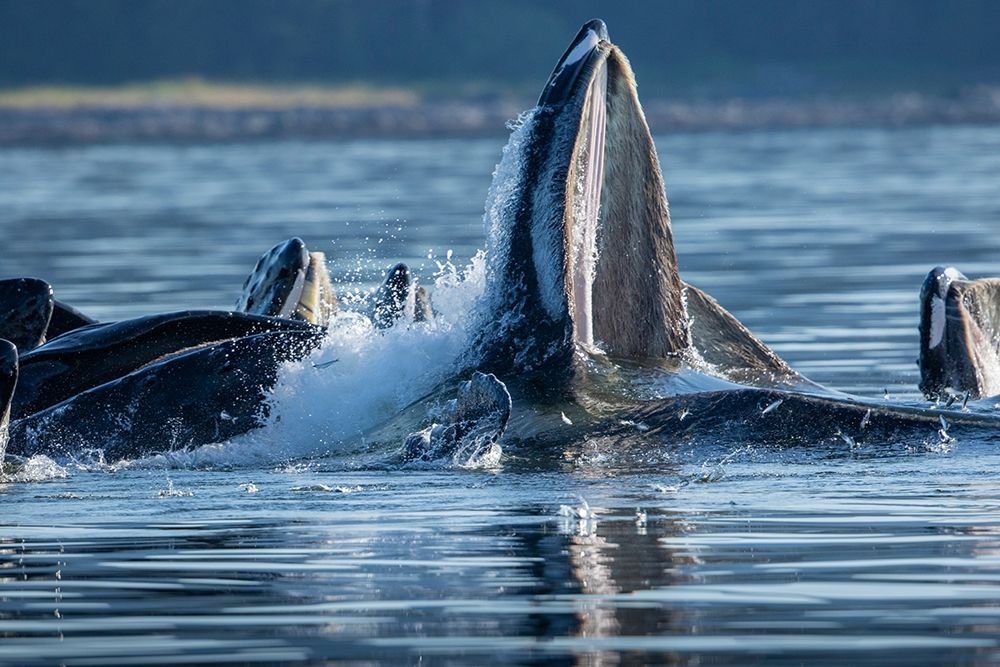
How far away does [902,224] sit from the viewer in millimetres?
29438

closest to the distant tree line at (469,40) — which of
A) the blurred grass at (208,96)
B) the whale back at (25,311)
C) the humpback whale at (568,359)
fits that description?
the blurred grass at (208,96)

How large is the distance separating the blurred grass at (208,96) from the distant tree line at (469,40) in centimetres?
236

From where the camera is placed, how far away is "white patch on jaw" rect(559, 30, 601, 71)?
10031 millimetres

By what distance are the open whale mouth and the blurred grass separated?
8404 cm

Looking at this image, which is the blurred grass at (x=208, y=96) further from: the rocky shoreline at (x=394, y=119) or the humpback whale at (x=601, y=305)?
the humpback whale at (x=601, y=305)

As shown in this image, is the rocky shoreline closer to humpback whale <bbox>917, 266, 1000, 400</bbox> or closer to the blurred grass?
the blurred grass

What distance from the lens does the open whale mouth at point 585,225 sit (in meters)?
10.0

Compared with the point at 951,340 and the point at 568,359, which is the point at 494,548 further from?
the point at 951,340

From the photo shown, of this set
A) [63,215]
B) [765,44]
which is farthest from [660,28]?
[63,215]

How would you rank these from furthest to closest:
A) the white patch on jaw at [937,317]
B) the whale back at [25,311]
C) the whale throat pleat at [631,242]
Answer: the whale back at [25,311] < the white patch on jaw at [937,317] < the whale throat pleat at [631,242]

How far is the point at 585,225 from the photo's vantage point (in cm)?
1009

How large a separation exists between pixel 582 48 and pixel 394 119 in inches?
2839

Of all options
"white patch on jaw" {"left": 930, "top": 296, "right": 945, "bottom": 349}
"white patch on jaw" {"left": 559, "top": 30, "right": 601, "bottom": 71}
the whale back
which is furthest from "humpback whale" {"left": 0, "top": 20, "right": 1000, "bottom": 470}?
"white patch on jaw" {"left": 930, "top": 296, "right": 945, "bottom": 349}

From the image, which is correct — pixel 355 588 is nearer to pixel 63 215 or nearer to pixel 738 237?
pixel 738 237
